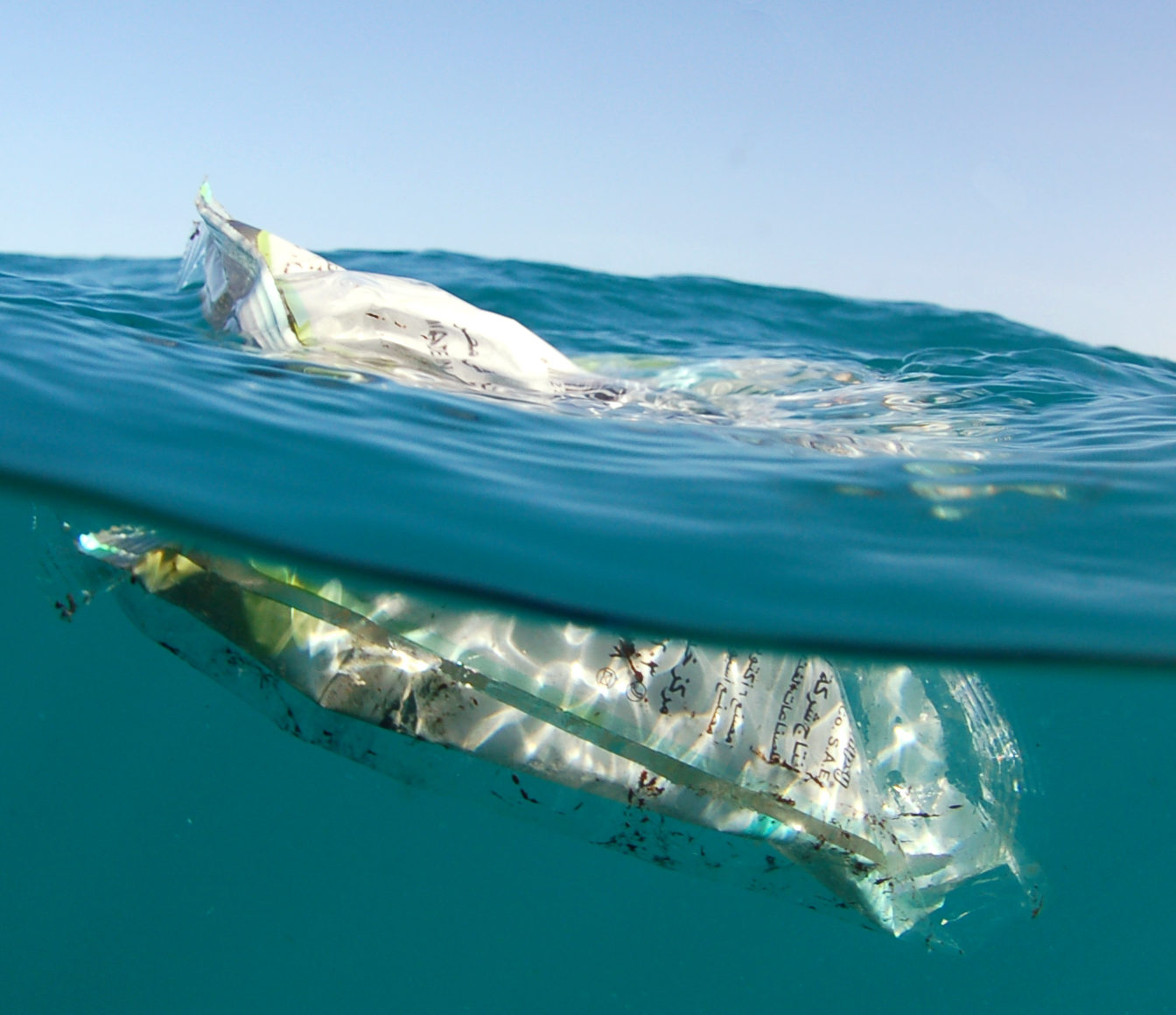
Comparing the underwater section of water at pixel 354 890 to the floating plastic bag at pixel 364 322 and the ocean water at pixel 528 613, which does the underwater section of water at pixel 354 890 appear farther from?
the floating plastic bag at pixel 364 322

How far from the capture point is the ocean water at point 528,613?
3.23 metres

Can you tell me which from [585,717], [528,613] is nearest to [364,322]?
[528,613]

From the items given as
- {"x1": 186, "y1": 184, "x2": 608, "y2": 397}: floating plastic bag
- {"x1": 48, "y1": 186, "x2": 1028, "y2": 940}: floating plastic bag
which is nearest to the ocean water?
{"x1": 48, "y1": 186, "x2": 1028, "y2": 940}: floating plastic bag

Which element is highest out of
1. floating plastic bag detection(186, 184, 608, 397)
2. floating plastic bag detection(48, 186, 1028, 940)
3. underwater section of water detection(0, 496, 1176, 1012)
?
floating plastic bag detection(186, 184, 608, 397)

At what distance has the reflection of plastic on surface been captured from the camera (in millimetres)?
3193

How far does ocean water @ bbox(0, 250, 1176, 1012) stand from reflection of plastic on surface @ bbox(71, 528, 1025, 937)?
0.17 m

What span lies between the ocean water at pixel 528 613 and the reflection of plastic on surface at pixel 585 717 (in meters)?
0.17

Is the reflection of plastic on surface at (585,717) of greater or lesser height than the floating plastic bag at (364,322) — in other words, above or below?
below

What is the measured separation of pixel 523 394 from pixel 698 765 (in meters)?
2.62

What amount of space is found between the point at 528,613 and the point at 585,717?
442mm

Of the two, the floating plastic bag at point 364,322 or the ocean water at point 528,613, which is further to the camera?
the floating plastic bag at point 364,322

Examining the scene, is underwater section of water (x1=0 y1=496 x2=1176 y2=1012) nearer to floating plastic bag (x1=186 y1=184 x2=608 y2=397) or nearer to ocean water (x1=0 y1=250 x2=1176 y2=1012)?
ocean water (x1=0 y1=250 x2=1176 y2=1012)

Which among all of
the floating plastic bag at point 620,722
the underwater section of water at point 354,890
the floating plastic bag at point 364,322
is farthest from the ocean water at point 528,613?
the floating plastic bag at point 364,322

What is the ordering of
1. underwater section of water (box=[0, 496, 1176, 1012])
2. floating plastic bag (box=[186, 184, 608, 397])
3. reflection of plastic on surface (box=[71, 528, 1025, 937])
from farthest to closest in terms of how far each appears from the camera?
floating plastic bag (box=[186, 184, 608, 397]), underwater section of water (box=[0, 496, 1176, 1012]), reflection of plastic on surface (box=[71, 528, 1025, 937])
